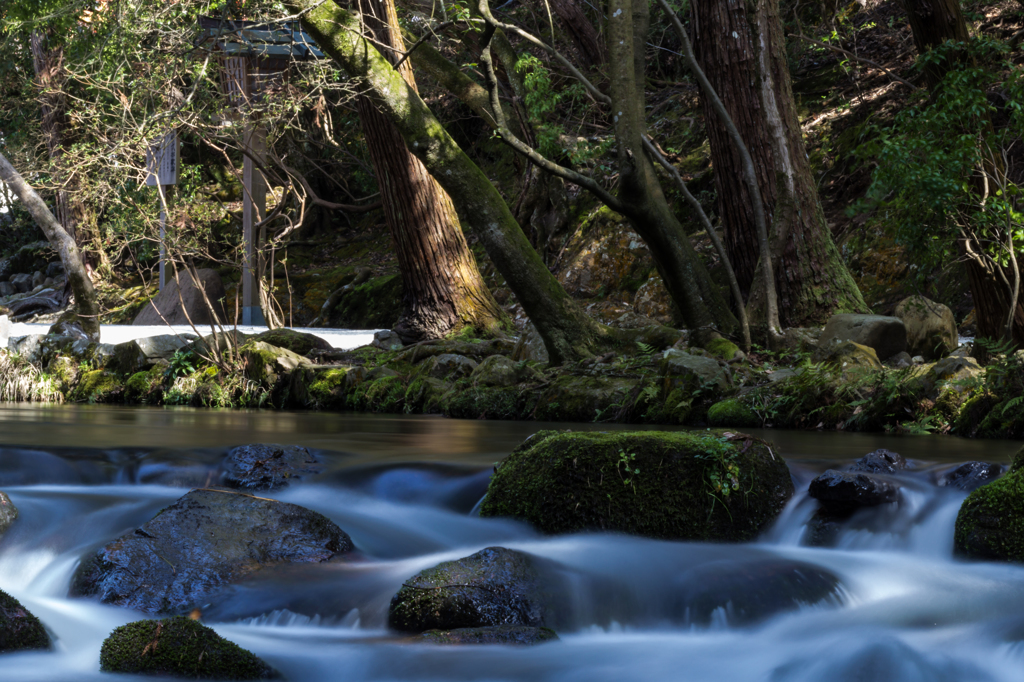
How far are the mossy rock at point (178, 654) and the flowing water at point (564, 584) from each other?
0.10 m

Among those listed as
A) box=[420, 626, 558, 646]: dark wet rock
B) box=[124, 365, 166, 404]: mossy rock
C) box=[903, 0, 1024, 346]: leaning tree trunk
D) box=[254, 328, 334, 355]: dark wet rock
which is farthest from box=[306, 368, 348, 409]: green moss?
box=[420, 626, 558, 646]: dark wet rock

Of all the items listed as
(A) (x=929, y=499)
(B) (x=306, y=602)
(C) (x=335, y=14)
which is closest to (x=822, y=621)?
(A) (x=929, y=499)

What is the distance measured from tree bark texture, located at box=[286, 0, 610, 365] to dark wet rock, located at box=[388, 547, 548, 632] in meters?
5.53

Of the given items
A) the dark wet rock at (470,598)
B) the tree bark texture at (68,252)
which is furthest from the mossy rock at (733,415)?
the tree bark texture at (68,252)

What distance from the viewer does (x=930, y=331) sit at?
8609mm

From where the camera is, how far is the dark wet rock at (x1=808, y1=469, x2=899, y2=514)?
442 centimetres

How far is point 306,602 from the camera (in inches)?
140

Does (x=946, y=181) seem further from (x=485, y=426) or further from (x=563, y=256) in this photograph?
(x=563, y=256)

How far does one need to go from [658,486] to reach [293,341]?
8.43 metres

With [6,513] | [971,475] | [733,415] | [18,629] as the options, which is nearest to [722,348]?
[733,415]

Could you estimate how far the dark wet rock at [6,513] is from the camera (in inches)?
169

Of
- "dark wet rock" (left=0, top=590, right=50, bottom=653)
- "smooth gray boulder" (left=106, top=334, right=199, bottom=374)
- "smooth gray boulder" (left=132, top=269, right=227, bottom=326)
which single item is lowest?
"dark wet rock" (left=0, top=590, right=50, bottom=653)

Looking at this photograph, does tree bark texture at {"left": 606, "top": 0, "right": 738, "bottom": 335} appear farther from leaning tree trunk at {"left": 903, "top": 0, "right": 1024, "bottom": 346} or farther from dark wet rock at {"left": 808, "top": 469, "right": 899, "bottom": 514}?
dark wet rock at {"left": 808, "top": 469, "right": 899, "bottom": 514}

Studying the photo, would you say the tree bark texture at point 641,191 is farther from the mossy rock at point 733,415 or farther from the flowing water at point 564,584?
the flowing water at point 564,584
